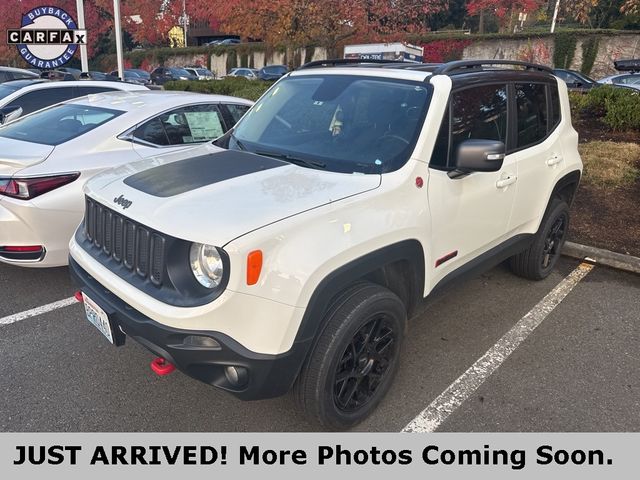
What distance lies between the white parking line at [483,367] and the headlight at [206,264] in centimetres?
133

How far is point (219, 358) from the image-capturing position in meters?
2.18

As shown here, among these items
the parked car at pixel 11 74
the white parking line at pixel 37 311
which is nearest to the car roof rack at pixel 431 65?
the white parking line at pixel 37 311

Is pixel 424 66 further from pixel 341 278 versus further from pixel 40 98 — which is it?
pixel 40 98

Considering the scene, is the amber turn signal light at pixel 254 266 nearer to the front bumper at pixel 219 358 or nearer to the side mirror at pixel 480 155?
the front bumper at pixel 219 358

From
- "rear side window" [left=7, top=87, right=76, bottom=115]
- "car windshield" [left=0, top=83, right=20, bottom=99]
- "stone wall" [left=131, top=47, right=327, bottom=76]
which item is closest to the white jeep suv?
"rear side window" [left=7, top=87, right=76, bottom=115]

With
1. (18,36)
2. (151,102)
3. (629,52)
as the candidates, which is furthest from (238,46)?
(151,102)

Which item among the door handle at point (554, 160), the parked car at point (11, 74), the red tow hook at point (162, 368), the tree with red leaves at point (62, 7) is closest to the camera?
the red tow hook at point (162, 368)

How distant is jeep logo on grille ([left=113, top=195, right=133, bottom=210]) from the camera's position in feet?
8.28

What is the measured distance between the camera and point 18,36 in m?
9.48

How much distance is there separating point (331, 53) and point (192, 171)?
49.6 ft

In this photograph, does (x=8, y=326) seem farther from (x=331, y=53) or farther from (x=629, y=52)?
(x=629, y=52)

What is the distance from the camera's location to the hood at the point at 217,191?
7.28 feet

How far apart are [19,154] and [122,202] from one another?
2007mm

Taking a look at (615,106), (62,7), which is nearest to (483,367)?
(615,106)
